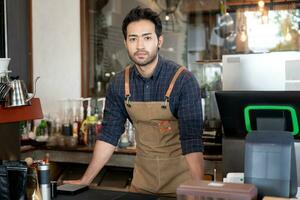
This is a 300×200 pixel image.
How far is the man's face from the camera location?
1.93 metres

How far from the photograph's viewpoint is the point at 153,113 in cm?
208

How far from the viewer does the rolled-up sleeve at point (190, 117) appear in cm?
195

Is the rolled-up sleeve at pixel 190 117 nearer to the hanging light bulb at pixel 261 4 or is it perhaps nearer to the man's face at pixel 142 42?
the man's face at pixel 142 42

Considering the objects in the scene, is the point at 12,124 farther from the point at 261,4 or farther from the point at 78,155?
the point at 261,4

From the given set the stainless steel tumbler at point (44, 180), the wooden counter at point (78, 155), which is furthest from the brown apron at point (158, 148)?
the wooden counter at point (78, 155)

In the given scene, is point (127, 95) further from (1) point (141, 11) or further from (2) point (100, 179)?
(2) point (100, 179)

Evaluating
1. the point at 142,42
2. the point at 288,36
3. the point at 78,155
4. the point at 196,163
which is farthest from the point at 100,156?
the point at 288,36

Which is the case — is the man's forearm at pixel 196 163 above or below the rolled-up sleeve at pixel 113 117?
below

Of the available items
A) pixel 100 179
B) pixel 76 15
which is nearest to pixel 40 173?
pixel 100 179

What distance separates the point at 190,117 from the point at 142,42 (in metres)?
0.40

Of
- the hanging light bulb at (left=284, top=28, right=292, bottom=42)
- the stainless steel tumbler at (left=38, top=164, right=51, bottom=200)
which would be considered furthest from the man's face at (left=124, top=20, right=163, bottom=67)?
the hanging light bulb at (left=284, top=28, right=292, bottom=42)

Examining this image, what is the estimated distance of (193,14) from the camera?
18.5 feet

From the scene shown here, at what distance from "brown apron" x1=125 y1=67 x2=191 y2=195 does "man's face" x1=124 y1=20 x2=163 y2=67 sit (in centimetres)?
19

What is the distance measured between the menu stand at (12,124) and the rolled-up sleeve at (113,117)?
0.45 meters
